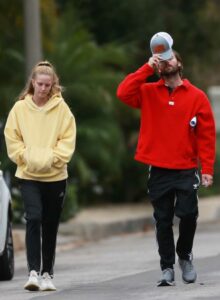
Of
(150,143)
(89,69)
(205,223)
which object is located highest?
(89,69)

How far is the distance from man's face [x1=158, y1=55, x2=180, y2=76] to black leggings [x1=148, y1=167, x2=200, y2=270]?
764 mm

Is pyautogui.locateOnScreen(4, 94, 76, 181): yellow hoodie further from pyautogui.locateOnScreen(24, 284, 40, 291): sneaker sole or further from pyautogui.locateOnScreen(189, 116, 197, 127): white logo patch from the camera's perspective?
pyautogui.locateOnScreen(189, 116, 197, 127): white logo patch

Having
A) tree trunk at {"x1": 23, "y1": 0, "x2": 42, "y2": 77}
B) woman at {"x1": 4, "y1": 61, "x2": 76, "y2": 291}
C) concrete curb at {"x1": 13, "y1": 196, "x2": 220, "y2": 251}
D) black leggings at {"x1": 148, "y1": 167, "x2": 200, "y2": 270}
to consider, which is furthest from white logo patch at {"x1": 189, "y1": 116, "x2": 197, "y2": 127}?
tree trunk at {"x1": 23, "y1": 0, "x2": 42, "y2": 77}

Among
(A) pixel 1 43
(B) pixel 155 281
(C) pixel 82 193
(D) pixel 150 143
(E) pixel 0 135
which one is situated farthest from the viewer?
(C) pixel 82 193

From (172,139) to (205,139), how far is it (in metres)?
0.26

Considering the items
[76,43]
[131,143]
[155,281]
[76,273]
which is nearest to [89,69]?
[76,43]

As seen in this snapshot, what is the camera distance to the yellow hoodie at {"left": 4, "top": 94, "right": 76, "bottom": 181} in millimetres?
9930

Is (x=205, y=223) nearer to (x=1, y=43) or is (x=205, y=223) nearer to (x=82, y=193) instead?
(x=82, y=193)

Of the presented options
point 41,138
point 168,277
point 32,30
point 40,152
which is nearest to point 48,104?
point 41,138

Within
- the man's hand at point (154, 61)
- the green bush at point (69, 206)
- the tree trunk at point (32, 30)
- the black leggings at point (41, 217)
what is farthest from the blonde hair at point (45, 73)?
the green bush at point (69, 206)

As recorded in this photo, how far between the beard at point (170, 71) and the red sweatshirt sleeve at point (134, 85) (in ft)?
0.29

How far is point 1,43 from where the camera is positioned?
20.2 metres

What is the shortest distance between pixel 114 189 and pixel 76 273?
10855mm

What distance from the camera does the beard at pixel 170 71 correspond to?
31.7 feet
